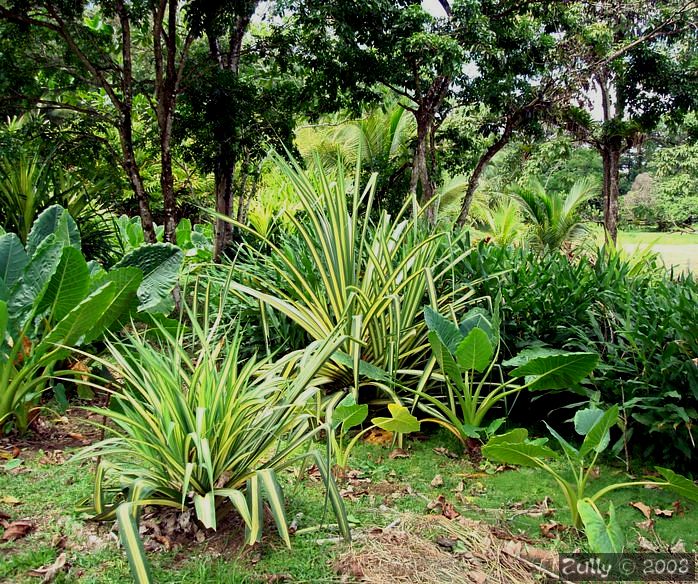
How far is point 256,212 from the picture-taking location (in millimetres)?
9461

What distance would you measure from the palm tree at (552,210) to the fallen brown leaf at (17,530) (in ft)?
37.7

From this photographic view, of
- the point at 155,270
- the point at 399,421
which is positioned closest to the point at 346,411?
the point at 399,421

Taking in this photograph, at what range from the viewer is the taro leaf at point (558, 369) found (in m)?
2.32

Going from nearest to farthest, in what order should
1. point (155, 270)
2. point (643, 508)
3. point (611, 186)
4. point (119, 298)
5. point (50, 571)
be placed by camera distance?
1. point (50, 571)
2. point (643, 508)
3. point (119, 298)
4. point (155, 270)
5. point (611, 186)

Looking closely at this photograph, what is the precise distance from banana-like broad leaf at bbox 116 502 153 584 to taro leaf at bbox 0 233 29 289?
70.3 inches

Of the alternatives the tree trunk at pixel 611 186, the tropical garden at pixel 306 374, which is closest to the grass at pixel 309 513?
the tropical garden at pixel 306 374

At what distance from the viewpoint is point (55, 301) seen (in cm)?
263

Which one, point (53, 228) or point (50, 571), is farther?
point (53, 228)

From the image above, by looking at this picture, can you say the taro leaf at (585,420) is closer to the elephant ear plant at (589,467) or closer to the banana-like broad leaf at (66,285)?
the elephant ear plant at (589,467)

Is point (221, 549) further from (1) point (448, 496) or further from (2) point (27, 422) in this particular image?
(2) point (27, 422)

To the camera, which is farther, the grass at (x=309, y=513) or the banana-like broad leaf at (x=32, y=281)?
the banana-like broad leaf at (x=32, y=281)

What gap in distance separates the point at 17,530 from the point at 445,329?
5.90 ft

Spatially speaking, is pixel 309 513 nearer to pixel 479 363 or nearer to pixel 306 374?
pixel 306 374

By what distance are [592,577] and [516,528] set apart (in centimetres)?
34
